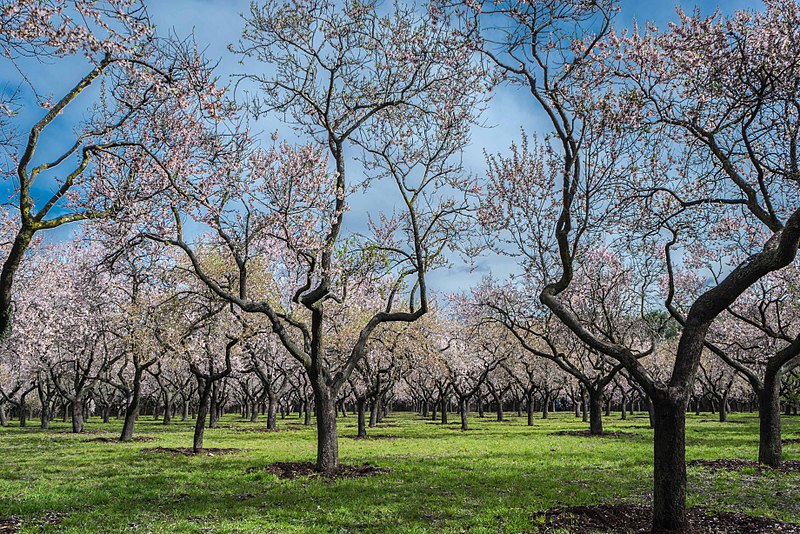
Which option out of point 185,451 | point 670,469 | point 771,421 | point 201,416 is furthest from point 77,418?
point 771,421

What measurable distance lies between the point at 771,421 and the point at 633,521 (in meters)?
9.13

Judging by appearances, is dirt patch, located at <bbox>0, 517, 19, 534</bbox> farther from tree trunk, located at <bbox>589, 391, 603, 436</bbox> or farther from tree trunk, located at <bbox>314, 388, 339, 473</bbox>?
tree trunk, located at <bbox>589, 391, 603, 436</bbox>

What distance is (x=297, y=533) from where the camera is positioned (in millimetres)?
9297

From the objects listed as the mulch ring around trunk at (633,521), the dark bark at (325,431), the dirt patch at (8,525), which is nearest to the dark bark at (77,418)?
the dark bark at (325,431)

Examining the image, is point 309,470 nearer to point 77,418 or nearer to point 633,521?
point 633,521

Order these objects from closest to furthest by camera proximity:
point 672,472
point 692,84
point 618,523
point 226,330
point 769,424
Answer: point 672,472, point 618,523, point 692,84, point 769,424, point 226,330

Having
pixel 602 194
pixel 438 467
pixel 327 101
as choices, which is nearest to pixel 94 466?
pixel 438 467

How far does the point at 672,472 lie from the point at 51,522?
10.9 meters

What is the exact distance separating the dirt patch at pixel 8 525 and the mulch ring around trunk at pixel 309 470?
6.42m

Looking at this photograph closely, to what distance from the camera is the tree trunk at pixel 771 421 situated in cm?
1594

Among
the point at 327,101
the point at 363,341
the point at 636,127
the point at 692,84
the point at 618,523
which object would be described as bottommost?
the point at 618,523

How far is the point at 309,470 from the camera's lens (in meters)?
15.8

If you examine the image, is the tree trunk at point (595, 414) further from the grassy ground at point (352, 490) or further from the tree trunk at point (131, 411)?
the tree trunk at point (131, 411)

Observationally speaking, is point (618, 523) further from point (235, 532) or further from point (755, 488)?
point (235, 532)
